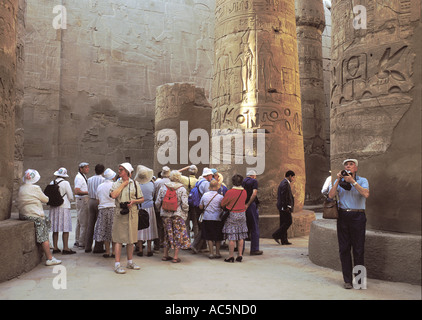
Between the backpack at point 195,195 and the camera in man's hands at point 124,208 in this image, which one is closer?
the camera in man's hands at point 124,208

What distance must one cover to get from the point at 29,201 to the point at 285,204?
4.35 m

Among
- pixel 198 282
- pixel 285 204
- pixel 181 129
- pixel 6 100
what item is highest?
pixel 181 129

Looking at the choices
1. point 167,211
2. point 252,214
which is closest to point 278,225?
point 252,214

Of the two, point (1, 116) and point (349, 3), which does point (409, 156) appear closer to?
point (349, 3)

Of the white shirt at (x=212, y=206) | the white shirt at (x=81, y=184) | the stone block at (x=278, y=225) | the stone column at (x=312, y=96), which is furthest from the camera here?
the stone column at (x=312, y=96)

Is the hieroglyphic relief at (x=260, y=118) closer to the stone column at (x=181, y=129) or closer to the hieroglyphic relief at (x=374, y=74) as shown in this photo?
the hieroglyphic relief at (x=374, y=74)

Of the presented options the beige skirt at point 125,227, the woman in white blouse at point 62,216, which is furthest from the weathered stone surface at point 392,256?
the woman in white blouse at point 62,216

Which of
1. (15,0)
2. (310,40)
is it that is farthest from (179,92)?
(15,0)

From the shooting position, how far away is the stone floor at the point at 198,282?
160 inches

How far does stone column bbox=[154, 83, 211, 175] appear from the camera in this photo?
1315 centimetres

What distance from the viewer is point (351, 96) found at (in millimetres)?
5266

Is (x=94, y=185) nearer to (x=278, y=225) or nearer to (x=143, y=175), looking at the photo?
(x=143, y=175)

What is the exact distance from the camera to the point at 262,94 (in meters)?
8.62

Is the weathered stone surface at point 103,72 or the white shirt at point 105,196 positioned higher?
the weathered stone surface at point 103,72
